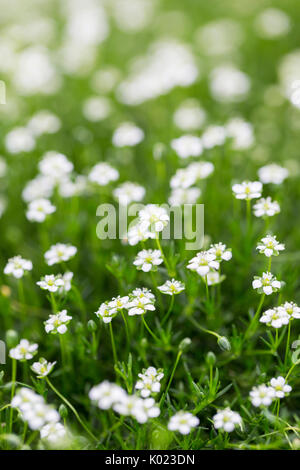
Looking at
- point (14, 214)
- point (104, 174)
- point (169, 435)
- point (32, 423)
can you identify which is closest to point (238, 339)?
point (169, 435)

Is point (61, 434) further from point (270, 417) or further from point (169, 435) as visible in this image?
point (270, 417)

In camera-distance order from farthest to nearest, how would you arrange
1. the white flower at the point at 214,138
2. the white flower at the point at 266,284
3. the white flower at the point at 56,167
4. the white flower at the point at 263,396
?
the white flower at the point at 214,138, the white flower at the point at 56,167, the white flower at the point at 266,284, the white flower at the point at 263,396

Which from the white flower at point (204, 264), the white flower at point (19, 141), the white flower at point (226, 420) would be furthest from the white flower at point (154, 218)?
the white flower at point (19, 141)

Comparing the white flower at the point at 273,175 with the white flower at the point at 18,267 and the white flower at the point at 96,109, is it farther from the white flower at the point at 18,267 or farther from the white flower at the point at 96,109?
the white flower at the point at 96,109

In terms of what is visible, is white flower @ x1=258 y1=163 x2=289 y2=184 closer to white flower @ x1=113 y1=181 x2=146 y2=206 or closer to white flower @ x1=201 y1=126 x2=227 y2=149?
white flower @ x1=201 y1=126 x2=227 y2=149

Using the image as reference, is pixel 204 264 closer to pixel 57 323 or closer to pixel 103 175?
pixel 57 323

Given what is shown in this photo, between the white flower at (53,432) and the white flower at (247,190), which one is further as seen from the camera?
the white flower at (247,190)
